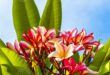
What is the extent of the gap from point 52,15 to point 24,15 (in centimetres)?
19

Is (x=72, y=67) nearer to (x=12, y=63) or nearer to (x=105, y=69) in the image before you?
(x=105, y=69)

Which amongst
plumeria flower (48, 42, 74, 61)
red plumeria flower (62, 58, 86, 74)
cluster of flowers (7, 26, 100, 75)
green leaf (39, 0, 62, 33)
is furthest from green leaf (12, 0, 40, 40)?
red plumeria flower (62, 58, 86, 74)

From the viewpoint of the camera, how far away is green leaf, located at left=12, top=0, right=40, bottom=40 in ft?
9.25

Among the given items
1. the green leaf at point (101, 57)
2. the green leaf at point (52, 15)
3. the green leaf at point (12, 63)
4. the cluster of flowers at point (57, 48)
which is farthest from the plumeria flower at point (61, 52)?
the green leaf at point (52, 15)

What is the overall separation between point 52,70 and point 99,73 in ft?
0.81

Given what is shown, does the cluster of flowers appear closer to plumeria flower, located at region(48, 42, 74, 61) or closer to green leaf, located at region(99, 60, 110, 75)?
plumeria flower, located at region(48, 42, 74, 61)

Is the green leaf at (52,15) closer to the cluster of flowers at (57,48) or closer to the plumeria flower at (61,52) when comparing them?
the cluster of flowers at (57,48)

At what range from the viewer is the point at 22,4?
2898 millimetres

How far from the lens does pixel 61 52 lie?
2215 mm

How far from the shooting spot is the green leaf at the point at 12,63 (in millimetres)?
2068

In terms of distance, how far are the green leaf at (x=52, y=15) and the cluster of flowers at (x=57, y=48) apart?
38 cm

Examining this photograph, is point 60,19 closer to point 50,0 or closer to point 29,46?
point 50,0

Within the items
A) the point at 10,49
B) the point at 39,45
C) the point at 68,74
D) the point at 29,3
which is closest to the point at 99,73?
the point at 68,74

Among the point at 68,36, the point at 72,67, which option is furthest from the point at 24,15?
the point at 72,67
